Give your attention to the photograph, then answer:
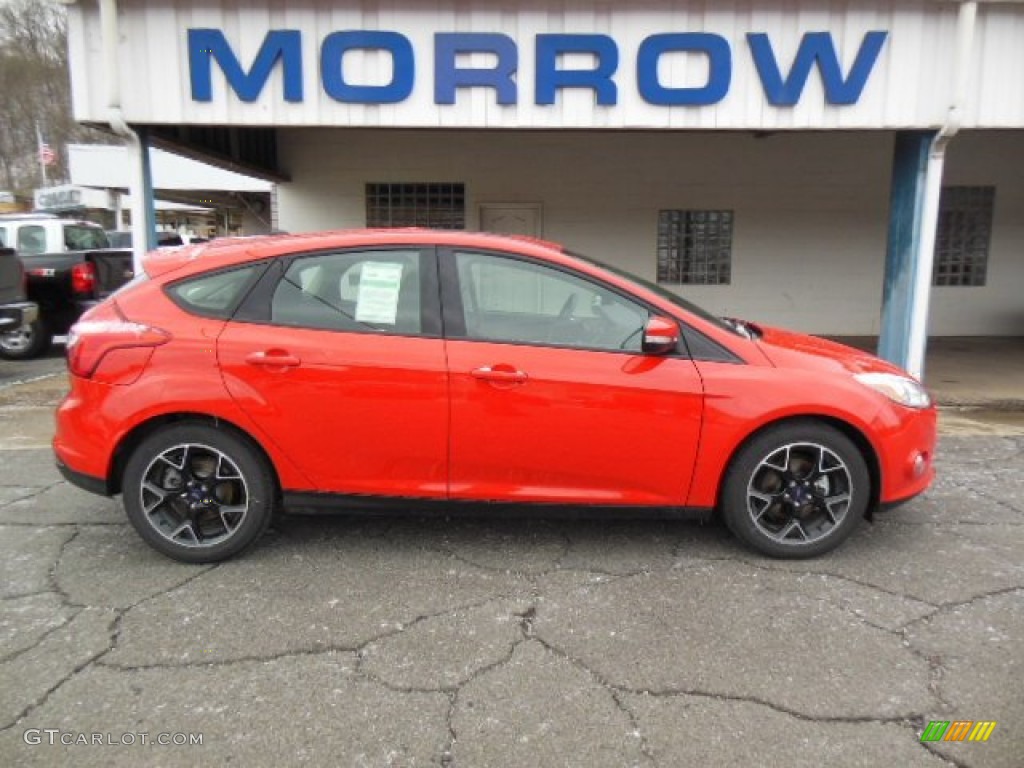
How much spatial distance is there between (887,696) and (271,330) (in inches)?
115

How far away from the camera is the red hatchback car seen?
3.48 metres

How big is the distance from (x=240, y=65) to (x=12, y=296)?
459cm

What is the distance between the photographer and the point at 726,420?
351 centimetres

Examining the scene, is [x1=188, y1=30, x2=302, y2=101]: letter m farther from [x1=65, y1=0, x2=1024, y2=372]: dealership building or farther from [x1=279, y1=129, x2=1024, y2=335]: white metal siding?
[x1=279, y1=129, x2=1024, y2=335]: white metal siding

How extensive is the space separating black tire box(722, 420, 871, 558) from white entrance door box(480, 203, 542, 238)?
8721 mm

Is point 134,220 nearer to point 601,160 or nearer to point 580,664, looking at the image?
point 580,664

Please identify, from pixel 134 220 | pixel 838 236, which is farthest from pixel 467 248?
pixel 838 236

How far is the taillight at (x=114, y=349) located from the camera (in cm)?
350

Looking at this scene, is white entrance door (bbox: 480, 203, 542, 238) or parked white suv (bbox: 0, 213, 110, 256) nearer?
parked white suv (bbox: 0, 213, 110, 256)

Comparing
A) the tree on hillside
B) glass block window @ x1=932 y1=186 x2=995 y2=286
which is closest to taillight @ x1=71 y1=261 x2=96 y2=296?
glass block window @ x1=932 y1=186 x2=995 y2=286

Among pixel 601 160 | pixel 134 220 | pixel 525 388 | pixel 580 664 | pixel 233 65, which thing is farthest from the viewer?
pixel 601 160

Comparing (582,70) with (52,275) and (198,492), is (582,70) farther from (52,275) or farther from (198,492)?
(52,275)

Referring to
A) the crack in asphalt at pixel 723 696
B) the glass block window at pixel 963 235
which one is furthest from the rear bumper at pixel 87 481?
the glass block window at pixel 963 235

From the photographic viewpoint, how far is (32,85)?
45.2 m
